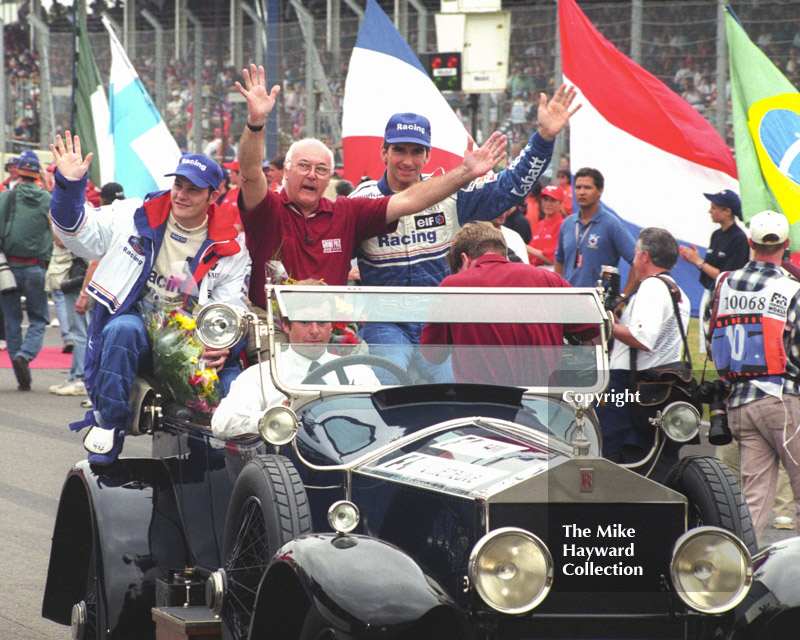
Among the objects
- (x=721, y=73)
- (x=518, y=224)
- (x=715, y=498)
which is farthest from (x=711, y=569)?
(x=721, y=73)

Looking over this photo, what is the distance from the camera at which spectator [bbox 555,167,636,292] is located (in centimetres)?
898

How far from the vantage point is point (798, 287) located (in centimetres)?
645

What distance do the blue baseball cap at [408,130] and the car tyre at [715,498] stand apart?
2471 mm

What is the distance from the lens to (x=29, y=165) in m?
11.8

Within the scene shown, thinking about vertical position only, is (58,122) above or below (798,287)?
above

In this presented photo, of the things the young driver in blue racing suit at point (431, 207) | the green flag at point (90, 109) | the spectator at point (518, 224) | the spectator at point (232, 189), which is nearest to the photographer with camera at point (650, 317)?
the young driver in blue racing suit at point (431, 207)

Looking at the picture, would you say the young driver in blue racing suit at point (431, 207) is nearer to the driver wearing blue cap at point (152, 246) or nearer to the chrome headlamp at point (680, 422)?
the driver wearing blue cap at point (152, 246)

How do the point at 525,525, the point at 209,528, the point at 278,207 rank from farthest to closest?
the point at 278,207 → the point at 209,528 → the point at 525,525

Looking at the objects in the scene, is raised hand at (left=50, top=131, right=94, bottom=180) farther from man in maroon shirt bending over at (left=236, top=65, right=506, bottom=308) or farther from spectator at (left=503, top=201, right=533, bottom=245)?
spectator at (left=503, top=201, right=533, bottom=245)

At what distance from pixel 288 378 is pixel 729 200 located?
5771 mm

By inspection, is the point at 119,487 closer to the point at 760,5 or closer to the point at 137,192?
the point at 137,192

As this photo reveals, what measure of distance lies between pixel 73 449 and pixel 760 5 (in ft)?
28.3

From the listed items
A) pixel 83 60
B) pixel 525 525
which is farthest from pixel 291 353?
pixel 83 60

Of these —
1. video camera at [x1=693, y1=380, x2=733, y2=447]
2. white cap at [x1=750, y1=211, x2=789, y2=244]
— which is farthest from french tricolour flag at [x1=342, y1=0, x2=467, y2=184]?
video camera at [x1=693, y1=380, x2=733, y2=447]
